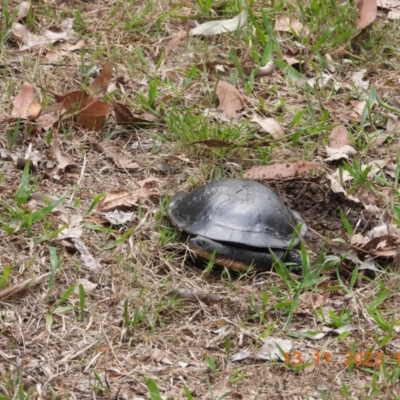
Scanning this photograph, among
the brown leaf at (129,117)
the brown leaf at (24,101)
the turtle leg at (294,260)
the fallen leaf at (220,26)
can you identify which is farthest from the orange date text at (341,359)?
the fallen leaf at (220,26)

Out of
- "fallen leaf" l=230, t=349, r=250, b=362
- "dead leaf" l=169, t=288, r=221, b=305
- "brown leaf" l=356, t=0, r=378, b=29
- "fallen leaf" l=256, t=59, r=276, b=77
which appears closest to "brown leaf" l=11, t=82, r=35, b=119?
"fallen leaf" l=256, t=59, r=276, b=77

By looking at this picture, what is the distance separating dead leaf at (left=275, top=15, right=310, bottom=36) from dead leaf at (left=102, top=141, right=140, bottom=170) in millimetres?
1563

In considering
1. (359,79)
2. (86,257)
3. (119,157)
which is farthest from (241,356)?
(359,79)

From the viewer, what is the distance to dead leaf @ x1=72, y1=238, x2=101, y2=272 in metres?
3.66

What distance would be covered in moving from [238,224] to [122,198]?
677 millimetres

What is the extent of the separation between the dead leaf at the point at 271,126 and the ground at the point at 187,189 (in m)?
0.02

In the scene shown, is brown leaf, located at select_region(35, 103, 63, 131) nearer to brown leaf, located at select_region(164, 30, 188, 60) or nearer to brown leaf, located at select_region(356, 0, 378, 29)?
brown leaf, located at select_region(164, 30, 188, 60)

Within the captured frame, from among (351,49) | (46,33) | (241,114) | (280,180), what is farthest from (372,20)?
(46,33)

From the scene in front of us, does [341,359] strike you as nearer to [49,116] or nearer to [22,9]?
[49,116]

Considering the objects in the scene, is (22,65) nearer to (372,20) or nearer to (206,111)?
(206,111)

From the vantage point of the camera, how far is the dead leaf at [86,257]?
3665mm

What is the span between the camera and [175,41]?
17.4 ft

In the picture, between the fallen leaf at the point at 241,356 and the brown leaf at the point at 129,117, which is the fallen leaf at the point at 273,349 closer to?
the fallen leaf at the point at 241,356

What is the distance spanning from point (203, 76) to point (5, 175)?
145cm
